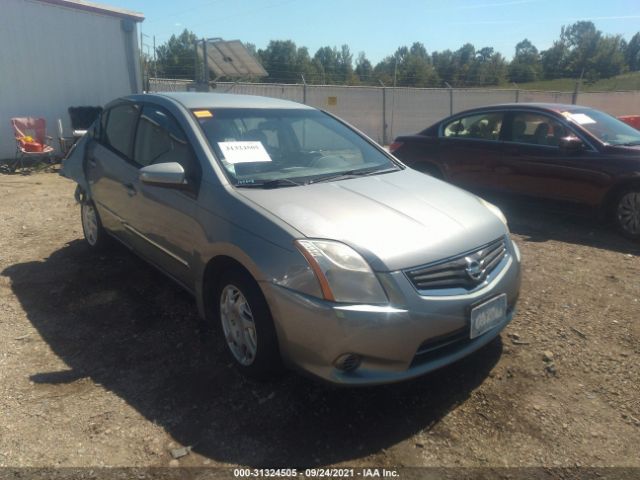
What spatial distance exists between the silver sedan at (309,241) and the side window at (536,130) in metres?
3.19

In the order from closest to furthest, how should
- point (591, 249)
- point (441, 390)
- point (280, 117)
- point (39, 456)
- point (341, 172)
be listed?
point (39, 456), point (441, 390), point (341, 172), point (280, 117), point (591, 249)

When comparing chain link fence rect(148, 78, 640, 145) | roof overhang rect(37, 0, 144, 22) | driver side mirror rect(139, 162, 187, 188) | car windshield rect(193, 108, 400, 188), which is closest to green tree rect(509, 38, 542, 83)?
chain link fence rect(148, 78, 640, 145)

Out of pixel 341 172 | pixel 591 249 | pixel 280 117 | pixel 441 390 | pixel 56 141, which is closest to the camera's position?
pixel 441 390

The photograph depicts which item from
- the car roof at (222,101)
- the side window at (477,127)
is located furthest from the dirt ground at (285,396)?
the side window at (477,127)

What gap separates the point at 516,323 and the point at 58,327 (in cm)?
333

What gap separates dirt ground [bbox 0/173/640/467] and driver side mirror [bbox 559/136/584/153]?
2022 mm

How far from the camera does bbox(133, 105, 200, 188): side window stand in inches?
129

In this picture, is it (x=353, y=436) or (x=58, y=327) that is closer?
(x=353, y=436)

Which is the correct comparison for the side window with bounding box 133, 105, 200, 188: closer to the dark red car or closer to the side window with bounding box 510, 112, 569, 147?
the dark red car

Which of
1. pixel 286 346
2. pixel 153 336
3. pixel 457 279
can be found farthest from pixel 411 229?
pixel 153 336

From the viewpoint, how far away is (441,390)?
285 cm

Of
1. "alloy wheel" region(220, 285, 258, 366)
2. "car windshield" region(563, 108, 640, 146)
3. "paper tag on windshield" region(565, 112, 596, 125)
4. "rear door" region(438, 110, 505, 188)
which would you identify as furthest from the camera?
"rear door" region(438, 110, 505, 188)

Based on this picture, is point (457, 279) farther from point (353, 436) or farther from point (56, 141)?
point (56, 141)

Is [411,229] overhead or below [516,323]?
overhead
